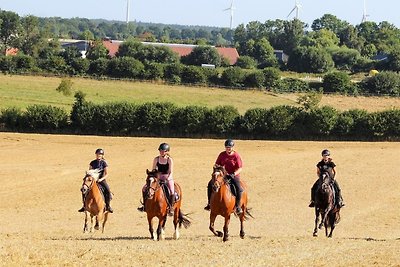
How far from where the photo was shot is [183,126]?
69438mm

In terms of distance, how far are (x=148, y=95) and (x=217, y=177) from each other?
72.9 metres

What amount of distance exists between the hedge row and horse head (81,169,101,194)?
4427 cm

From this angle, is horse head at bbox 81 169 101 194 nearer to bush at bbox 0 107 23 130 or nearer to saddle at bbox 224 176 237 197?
saddle at bbox 224 176 237 197

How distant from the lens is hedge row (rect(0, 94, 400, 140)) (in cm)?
6925

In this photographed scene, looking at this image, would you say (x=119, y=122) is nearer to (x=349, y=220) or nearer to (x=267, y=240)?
(x=349, y=220)

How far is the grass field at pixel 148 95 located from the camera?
8756 centimetres

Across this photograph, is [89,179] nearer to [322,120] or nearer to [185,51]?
[322,120]

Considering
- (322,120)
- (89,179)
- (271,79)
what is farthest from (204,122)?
(89,179)

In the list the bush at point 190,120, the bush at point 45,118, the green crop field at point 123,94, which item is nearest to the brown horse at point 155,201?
the bush at point 190,120

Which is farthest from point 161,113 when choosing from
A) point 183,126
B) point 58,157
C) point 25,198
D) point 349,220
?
point 349,220

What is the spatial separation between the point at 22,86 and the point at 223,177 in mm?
75925

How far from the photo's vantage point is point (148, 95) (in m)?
94.6

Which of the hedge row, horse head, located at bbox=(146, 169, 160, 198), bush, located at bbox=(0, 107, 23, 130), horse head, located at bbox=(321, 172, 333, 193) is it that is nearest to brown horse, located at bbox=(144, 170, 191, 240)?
horse head, located at bbox=(146, 169, 160, 198)

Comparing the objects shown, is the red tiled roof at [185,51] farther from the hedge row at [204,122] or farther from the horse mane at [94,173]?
the horse mane at [94,173]
